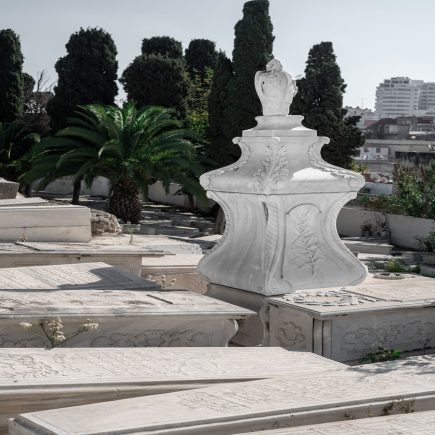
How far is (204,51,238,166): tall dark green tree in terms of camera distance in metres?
22.7

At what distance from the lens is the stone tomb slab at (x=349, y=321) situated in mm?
6137

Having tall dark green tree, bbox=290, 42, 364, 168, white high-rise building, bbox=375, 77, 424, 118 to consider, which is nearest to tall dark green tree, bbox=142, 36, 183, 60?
tall dark green tree, bbox=290, 42, 364, 168

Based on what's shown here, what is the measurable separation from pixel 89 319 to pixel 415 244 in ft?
42.7

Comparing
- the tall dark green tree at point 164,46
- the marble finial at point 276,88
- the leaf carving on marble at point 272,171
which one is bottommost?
the leaf carving on marble at point 272,171

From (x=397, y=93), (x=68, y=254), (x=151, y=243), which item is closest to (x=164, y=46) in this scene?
(x=151, y=243)

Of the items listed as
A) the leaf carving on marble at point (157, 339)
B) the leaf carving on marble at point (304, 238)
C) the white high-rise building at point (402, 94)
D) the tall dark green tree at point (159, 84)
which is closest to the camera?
the leaf carving on marble at point (157, 339)

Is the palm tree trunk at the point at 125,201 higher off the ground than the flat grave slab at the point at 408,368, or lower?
higher

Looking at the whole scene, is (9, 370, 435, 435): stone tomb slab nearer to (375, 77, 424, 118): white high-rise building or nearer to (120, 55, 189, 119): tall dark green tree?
(120, 55, 189, 119): tall dark green tree

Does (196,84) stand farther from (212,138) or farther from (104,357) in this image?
(104,357)

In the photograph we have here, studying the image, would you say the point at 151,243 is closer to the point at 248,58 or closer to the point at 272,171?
the point at 272,171

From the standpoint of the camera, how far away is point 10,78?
102ft

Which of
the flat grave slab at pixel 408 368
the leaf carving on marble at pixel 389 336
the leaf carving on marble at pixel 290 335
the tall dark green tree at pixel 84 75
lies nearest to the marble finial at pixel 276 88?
the leaf carving on marble at pixel 290 335

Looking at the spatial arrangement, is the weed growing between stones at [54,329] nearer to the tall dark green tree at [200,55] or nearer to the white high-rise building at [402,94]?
the tall dark green tree at [200,55]

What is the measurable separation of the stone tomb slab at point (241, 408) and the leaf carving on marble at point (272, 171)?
218 centimetres
